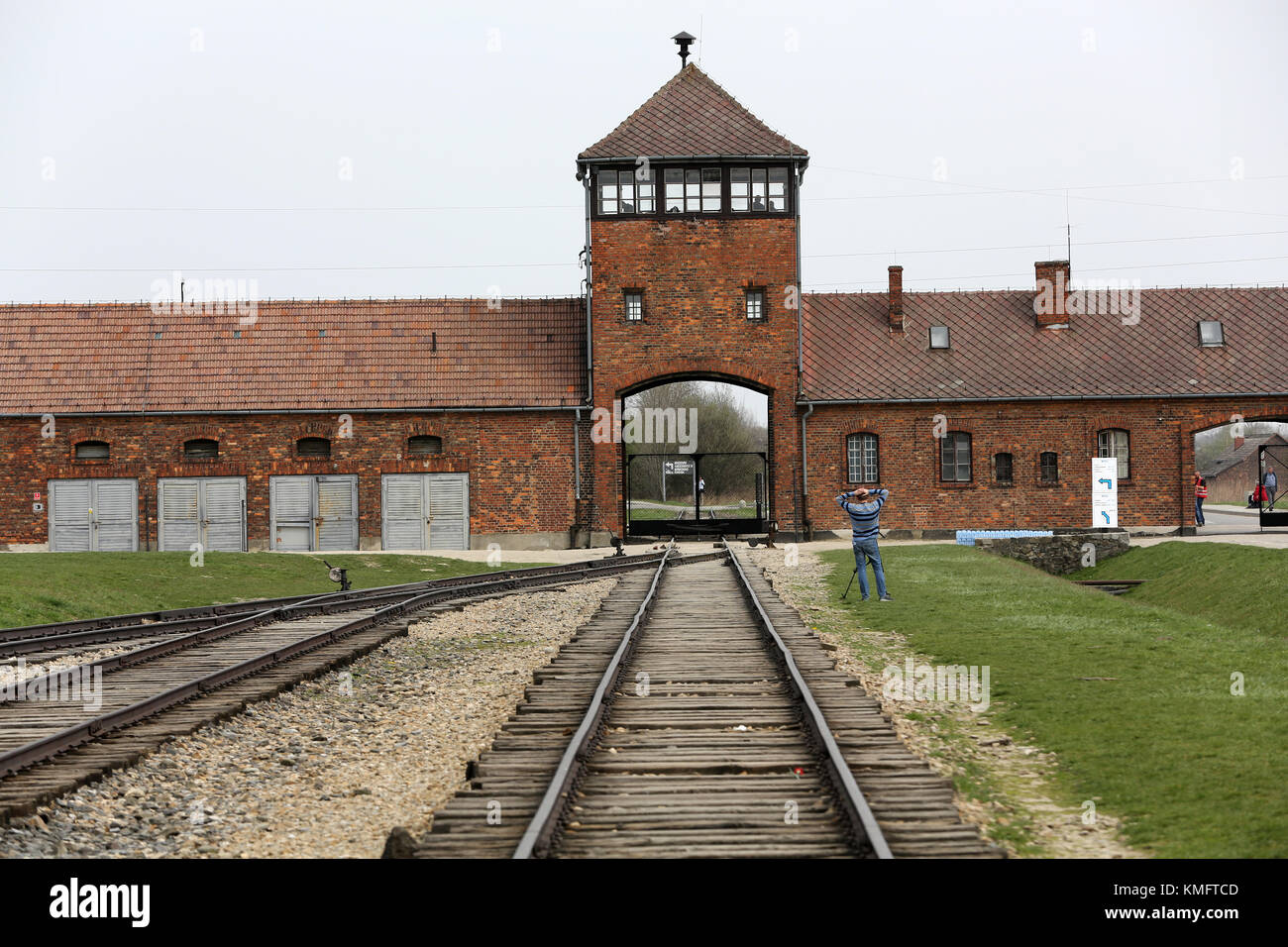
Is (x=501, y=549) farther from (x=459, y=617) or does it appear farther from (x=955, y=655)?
(x=955, y=655)

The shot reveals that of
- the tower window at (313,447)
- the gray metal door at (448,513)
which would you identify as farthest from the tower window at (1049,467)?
the tower window at (313,447)

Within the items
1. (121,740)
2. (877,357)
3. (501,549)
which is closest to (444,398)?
(501,549)

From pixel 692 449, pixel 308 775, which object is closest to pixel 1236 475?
pixel 692 449

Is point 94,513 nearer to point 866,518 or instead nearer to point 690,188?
point 690,188

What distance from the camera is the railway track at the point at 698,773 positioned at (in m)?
5.95

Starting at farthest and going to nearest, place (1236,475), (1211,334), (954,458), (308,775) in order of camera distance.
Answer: (1236,475), (1211,334), (954,458), (308,775)

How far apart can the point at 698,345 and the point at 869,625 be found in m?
18.4

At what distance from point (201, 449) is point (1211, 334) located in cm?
2848

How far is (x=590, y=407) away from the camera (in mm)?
32906

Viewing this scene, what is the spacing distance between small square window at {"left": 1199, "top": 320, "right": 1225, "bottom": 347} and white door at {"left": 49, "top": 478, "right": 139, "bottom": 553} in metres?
29.9

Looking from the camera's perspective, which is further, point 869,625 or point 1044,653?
point 869,625
